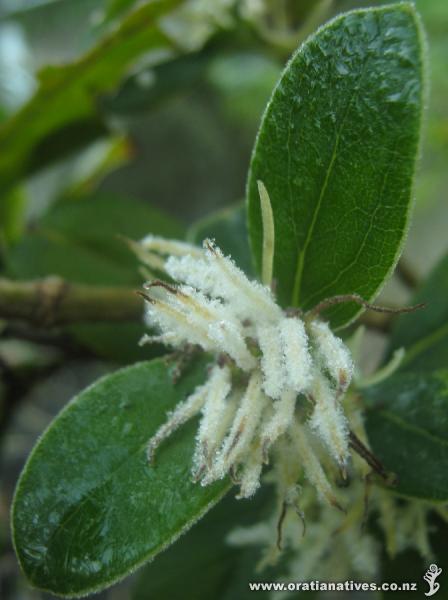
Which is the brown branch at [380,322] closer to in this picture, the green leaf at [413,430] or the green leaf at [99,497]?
the green leaf at [413,430]

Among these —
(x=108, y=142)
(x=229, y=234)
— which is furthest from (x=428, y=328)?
(x=108, y=142)

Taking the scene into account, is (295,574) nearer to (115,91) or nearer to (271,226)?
(271,226)

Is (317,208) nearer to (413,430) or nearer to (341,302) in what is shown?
(341,302)

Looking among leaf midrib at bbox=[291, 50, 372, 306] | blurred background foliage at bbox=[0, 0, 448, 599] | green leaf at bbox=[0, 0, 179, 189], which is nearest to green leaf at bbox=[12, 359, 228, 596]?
leaf midrib at bbox=[291, 50, 372, 306]

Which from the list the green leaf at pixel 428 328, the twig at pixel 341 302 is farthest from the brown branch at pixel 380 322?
the twig at pixel 341 302

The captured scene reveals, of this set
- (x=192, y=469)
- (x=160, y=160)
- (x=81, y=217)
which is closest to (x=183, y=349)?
(x=192, y=469)

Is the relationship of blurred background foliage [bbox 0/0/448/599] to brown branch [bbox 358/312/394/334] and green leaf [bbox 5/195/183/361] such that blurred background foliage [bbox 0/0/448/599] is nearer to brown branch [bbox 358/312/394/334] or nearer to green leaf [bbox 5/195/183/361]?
green leaf [bbox 5/195/183/361]
